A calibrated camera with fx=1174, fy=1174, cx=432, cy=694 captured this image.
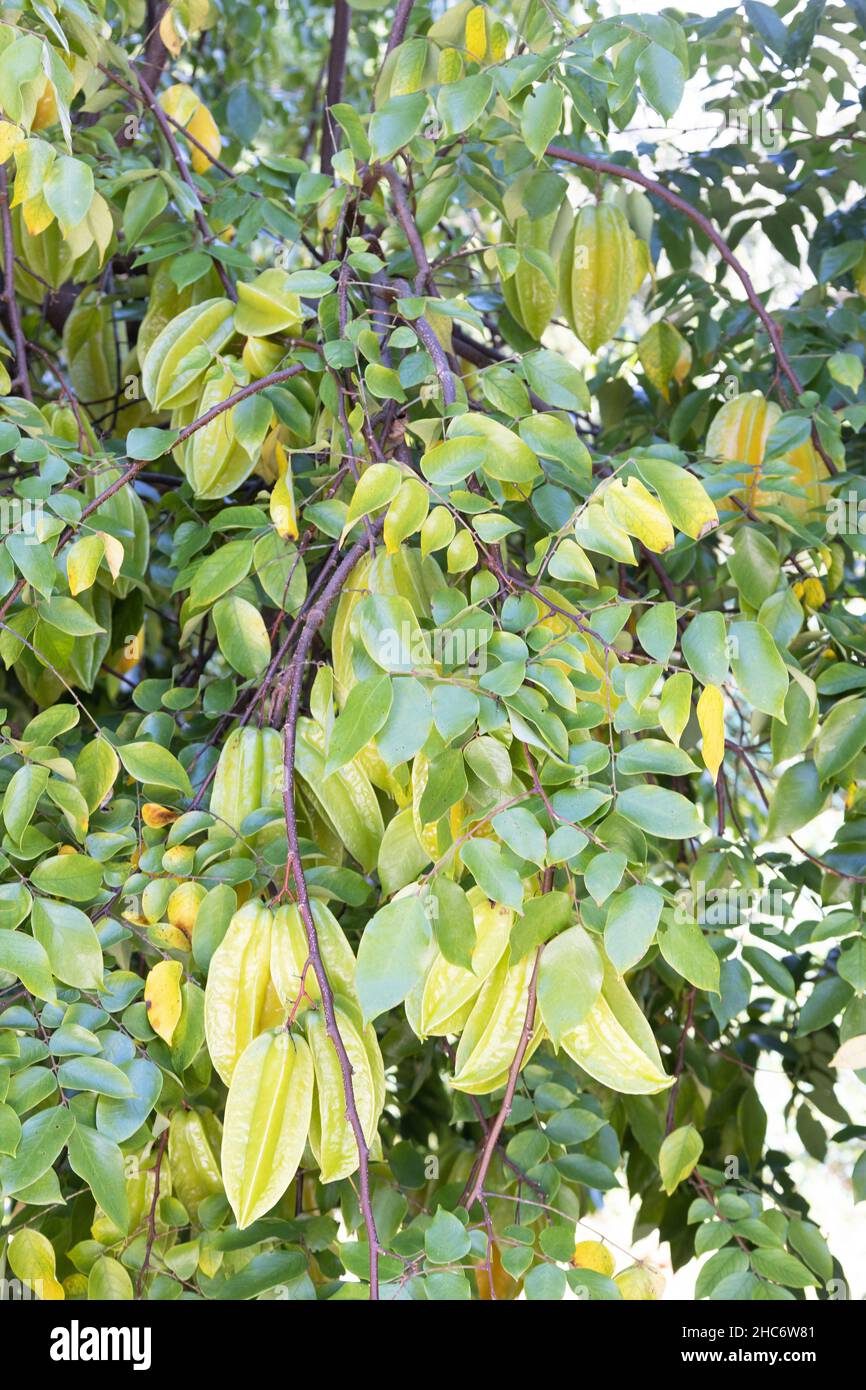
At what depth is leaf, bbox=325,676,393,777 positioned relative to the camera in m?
0.58

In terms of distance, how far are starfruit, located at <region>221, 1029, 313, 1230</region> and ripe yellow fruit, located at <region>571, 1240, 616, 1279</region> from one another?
10.8 inches

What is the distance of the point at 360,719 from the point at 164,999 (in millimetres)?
261

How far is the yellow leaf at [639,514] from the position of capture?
649 mm

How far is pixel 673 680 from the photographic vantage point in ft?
2.06

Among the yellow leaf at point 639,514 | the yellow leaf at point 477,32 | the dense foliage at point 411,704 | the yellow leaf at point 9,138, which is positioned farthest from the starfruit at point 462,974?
the yellow leaf at point 477,32

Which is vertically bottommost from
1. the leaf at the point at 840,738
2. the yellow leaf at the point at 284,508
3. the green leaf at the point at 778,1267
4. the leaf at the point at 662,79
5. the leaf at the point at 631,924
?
the green leaf at the point at 778,1267

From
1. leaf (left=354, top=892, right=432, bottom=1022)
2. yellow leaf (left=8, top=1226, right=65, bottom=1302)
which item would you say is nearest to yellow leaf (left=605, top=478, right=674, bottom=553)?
leaf (left=354, top=892, right=432, bottom=1022)

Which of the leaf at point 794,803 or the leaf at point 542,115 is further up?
the leaf at point 542,115

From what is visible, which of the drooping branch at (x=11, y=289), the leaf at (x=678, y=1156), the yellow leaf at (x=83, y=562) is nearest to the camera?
the yellow leaf at (x=83, y=562)

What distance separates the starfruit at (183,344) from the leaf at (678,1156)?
689 millimetres

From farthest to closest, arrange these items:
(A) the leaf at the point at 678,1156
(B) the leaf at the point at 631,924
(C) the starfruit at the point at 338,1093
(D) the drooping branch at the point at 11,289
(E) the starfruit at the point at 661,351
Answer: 1. (E) the starfruit at the point at 661,351
2. (D) the drooping branch at the point at 11,289
3. (A) the leaf at the point at 678,1156
4. (C) the starfruit at the point at 338,1093
5. (B) the leaf at the point at 631,924

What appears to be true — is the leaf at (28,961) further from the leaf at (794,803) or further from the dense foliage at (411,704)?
the leaf at (794,803)

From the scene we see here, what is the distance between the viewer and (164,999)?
729 millimetres
